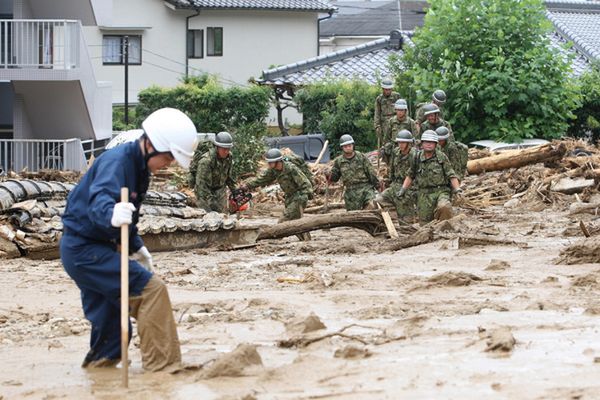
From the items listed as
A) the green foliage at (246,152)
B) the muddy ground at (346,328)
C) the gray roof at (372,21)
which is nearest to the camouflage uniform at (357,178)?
the muddy ground at (346,328)

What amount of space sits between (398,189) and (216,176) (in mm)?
2668

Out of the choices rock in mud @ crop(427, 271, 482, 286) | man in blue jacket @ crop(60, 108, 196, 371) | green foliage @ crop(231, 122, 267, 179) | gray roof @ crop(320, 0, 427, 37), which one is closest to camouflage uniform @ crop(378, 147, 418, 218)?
rock in mud @ crop(427, 271, 482, 286)

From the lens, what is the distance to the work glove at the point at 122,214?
7215mm

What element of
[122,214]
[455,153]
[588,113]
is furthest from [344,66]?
[122,214]

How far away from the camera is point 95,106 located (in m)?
Answer: 30.2

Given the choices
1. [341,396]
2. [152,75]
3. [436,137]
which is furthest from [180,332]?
[152,75]

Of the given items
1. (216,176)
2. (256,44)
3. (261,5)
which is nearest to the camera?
(216,176)

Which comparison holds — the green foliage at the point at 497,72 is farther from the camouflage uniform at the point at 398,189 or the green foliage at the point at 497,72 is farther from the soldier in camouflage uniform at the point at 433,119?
the camouflage uniform at the point at 398,189

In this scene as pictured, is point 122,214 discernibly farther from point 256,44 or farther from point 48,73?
point 256,44

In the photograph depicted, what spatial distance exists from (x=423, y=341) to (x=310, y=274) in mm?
4537

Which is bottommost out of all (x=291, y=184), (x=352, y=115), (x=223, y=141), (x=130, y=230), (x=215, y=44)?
(x=291, y=184)

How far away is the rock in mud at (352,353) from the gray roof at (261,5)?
131ft

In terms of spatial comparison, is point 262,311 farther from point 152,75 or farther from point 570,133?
point 152,75

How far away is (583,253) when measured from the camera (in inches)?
510
